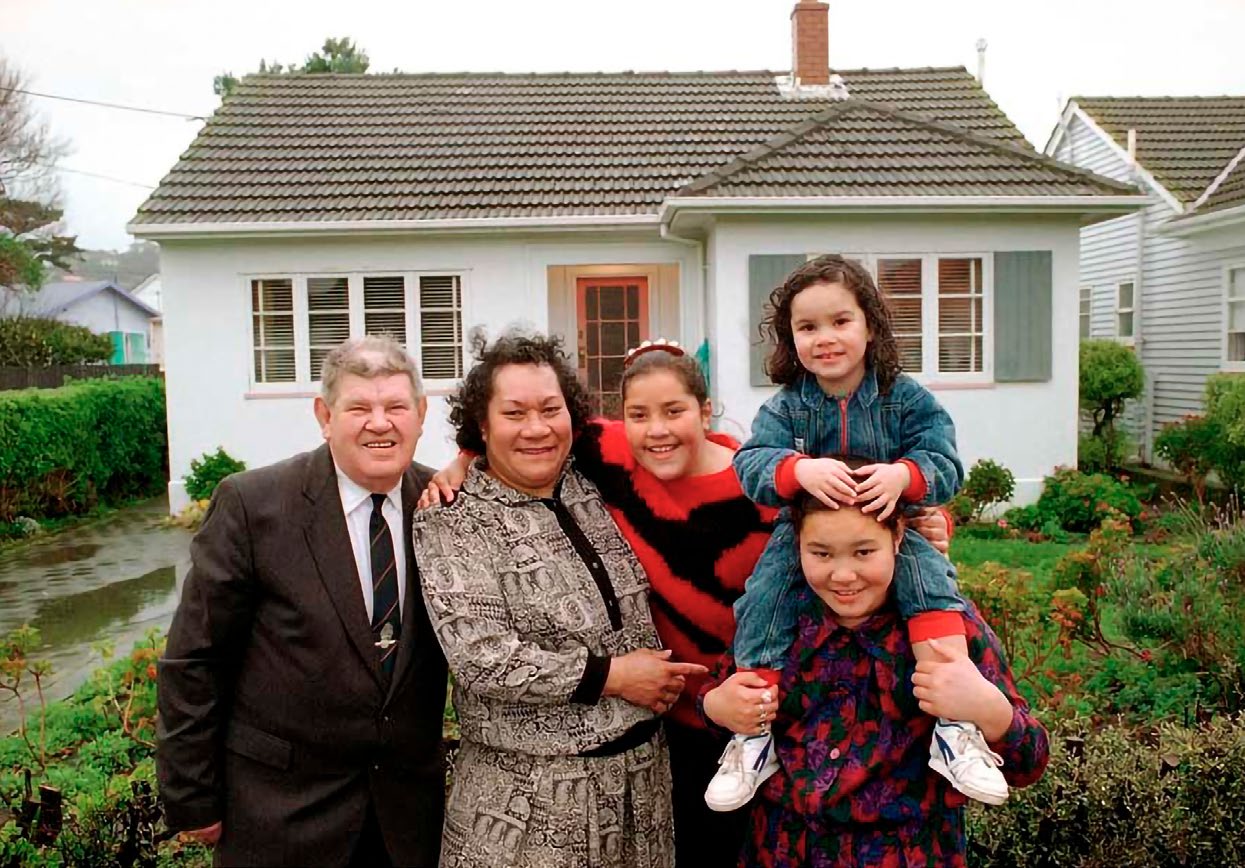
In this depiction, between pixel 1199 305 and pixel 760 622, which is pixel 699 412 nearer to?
pixel 760 622

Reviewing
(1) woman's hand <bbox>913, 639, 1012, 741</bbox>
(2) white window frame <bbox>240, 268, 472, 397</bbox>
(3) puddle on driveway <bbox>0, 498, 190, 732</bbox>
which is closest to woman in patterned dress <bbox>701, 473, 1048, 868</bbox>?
(1) woman's hand <bbox>913, 639, 1012, 741</bbox>

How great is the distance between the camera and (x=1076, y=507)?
1098 cm

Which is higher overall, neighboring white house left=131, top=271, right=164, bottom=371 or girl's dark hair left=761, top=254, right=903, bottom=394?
neighboring white house left=131, top=271, right=164, bottom=371

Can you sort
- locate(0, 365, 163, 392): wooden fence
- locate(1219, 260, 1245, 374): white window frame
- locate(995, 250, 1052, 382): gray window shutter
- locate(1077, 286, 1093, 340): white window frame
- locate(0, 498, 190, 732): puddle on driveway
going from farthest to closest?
locate(1077, 286, 1093, 340): white window frame, locate(0, 365, 163, 392): wooden fence, locate(1219, 260, 1245, 374): white window frame, locate(995, 250, 1052, 382): gray window shutter, locate(0, 498, 190, 732): puddle on driveway

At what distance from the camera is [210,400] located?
40.3ft

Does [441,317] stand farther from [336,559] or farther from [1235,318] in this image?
[1235,318]

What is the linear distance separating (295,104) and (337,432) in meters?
13.6

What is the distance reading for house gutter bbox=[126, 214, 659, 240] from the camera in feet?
38.9

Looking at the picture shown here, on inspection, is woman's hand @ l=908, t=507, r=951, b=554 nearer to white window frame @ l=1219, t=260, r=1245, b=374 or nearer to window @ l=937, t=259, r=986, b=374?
window @ l=937, t=259, r=986, b=374

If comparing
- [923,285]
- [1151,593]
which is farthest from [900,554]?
[923,285]

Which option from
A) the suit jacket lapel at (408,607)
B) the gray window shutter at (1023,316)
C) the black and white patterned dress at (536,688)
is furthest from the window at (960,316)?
the suit jacket lapel at (408,607)

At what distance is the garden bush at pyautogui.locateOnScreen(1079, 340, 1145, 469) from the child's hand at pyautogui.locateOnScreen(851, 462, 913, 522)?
545 inches

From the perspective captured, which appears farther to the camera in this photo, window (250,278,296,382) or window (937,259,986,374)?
window (250,278,296,382)

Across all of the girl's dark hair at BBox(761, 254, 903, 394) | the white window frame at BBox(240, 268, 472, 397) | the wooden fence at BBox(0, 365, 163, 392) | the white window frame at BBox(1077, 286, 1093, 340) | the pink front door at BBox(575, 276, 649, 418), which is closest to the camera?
the girl's dark hair at BBox(761, 254, 903, 394)
